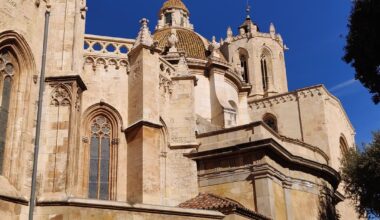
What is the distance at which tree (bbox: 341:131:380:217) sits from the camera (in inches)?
943

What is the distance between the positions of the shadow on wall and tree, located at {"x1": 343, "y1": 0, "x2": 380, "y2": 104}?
9.04 meters

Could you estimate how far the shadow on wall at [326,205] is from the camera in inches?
864

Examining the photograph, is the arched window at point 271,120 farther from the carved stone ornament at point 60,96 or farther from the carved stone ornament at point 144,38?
the carved stone ornament at point 60,96

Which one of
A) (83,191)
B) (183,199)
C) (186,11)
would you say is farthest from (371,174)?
(186,11)

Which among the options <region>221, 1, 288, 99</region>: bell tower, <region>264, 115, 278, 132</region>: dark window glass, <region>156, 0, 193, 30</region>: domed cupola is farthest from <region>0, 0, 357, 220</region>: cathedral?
<region>221, 1, 288, 99</region>: bell tower

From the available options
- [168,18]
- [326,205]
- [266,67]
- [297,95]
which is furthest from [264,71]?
[326,205]

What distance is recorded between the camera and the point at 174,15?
123 ft

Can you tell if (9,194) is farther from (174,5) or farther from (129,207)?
(174,5)

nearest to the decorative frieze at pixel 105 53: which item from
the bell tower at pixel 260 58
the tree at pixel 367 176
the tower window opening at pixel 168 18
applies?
the tree at pixel 367 176

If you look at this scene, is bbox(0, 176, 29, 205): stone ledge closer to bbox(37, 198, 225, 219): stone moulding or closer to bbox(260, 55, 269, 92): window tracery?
bbox(37, 198, 225, 219): stone moulding

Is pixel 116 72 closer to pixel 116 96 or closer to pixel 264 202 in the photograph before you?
pixel 116 96

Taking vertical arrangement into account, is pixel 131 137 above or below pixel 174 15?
below

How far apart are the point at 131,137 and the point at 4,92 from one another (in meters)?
6.02

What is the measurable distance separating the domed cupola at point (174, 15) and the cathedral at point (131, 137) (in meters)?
4.60
